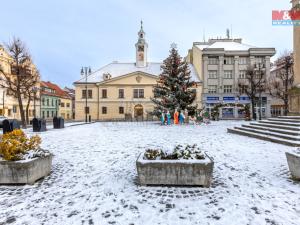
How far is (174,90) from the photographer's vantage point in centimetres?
2381

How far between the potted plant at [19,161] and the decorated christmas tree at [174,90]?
18.7 meters

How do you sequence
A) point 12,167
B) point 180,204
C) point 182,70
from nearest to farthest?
point 180,204
point 12,167
point 182,70

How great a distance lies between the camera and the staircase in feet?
29.3

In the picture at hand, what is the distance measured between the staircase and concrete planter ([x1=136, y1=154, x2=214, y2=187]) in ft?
22.4

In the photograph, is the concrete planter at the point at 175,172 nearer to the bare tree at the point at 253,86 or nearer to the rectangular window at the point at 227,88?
the bare tree at the point at 253,86

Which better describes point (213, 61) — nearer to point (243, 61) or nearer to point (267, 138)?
point (243, 61)

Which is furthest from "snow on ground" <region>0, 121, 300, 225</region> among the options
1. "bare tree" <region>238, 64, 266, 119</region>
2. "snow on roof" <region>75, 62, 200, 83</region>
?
"snow on roof" <region>75, 62, 200, 83</region>

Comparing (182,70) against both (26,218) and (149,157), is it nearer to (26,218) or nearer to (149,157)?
(149,157)

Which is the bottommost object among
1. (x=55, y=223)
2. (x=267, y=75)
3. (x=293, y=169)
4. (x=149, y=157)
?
(x=55, y=223)

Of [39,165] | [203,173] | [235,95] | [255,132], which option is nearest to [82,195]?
[39,165]

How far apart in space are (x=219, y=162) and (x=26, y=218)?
539 cm

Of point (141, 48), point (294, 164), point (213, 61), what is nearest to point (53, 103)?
point (141, 48)

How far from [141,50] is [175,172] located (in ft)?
143

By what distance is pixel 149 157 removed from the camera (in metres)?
4.47
